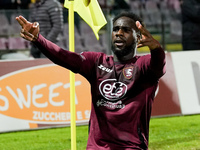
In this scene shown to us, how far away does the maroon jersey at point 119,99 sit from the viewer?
3912 millimetres

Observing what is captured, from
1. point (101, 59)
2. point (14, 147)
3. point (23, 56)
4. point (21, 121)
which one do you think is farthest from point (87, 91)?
point (101, 59)

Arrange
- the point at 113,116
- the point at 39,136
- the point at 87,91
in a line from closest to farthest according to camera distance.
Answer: the point at 113,116 < the point at 39,136 < the point at 87,91

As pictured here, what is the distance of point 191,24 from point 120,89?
7.53 meters

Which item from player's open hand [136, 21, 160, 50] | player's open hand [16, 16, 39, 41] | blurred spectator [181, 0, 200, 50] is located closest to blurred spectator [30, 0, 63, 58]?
blurred spectator [181, 0, 200, 50]

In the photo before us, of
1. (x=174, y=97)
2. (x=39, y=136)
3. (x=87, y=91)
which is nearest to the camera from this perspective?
(x=39, y=136)

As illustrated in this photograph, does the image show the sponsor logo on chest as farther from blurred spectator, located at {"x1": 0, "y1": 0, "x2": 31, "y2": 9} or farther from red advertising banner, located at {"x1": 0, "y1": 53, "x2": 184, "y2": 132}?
blurred spectator, located at {"x1": 0, "y1": 0, "x2": 31, "y2": 9}

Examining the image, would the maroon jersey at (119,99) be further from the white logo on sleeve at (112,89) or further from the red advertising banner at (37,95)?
the red advertising banner at (37,95)

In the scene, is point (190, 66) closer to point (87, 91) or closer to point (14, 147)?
point (87, 91)

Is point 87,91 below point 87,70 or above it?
below

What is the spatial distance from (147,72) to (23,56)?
7.98 m

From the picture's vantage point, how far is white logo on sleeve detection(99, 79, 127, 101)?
394 centimetres

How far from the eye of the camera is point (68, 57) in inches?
156

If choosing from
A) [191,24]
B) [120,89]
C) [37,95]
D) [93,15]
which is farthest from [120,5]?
[120,89]

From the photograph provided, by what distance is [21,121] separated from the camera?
8734 millimetres
